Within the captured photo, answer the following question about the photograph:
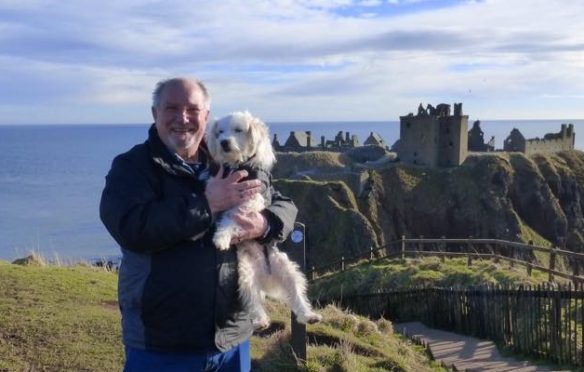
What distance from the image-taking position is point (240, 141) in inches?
177

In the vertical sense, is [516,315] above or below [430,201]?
above

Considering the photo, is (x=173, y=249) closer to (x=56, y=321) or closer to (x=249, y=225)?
(x=249, y=225)

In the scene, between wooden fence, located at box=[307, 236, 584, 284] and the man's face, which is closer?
the man's face

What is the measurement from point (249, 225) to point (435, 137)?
57.3 m

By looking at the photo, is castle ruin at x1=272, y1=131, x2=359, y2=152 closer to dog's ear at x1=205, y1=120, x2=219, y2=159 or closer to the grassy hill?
the grassy hill

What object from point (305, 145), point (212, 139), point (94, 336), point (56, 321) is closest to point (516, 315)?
point (94, 336)

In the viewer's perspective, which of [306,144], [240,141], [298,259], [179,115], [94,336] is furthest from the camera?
[306,144]

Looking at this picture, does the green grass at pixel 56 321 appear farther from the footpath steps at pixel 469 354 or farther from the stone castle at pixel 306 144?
the stone castle at pixel 306 144

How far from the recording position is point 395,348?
8656 millimetres

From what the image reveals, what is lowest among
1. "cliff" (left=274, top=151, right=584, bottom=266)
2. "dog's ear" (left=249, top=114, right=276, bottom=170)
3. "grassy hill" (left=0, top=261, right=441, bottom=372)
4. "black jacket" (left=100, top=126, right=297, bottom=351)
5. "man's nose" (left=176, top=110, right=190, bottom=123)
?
"cliff" (left=274, top=151, right=584, bottom=266)

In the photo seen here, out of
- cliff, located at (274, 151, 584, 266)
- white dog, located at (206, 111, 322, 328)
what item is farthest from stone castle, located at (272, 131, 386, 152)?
white dog, located at (206, 111, 322, 328)

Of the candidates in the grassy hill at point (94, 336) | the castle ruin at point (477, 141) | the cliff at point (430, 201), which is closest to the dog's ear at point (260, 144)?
the grassy hill at point (94, 336)

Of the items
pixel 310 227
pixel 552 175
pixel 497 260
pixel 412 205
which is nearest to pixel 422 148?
pixel 412 205

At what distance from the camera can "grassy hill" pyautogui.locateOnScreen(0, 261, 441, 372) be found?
6.75m
